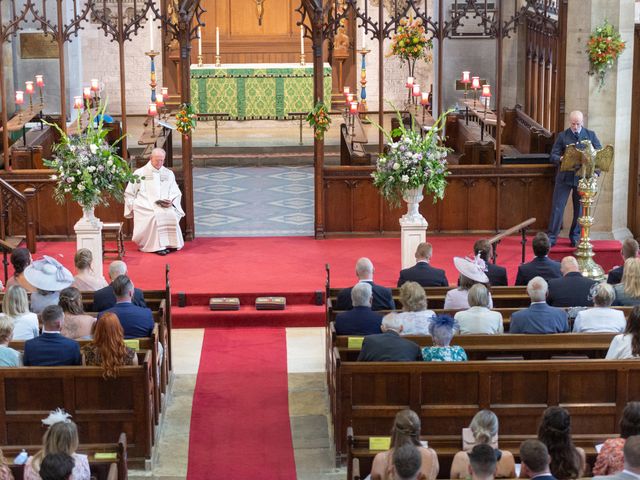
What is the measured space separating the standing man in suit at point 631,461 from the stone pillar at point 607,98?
32.3 ft

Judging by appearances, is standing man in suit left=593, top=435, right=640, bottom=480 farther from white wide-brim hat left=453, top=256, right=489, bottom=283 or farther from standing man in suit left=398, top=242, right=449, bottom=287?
standing man in suit left=398, top=242, right=449, bottom=287

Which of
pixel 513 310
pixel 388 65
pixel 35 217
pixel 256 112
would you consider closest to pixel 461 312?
pixel 513 310

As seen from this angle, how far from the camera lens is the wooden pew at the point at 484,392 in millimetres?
9148

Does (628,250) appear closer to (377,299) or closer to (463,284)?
(463,284)

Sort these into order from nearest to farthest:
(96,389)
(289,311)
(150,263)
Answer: (96,389)
(289,311)
(150,263)

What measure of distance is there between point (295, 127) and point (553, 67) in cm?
730

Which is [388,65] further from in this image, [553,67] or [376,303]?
→ [376,303]

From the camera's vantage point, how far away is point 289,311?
13.6 metres

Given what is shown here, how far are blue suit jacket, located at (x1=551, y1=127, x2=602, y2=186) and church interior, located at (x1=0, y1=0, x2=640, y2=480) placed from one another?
5 centimetres

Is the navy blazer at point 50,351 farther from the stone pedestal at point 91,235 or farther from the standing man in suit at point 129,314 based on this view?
the stone pedestal at point 91,235

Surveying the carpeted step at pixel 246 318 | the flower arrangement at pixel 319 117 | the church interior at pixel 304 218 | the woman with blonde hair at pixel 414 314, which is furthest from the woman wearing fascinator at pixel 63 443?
the flower arrangement at pixel 319 117

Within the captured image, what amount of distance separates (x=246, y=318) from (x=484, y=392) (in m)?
4.71

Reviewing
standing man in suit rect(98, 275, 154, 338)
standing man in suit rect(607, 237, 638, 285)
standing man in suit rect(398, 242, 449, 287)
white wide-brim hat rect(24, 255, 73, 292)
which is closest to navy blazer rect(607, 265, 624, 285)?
standing man in suit rect(607, 237, 638, 285)

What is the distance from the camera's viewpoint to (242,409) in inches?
425
